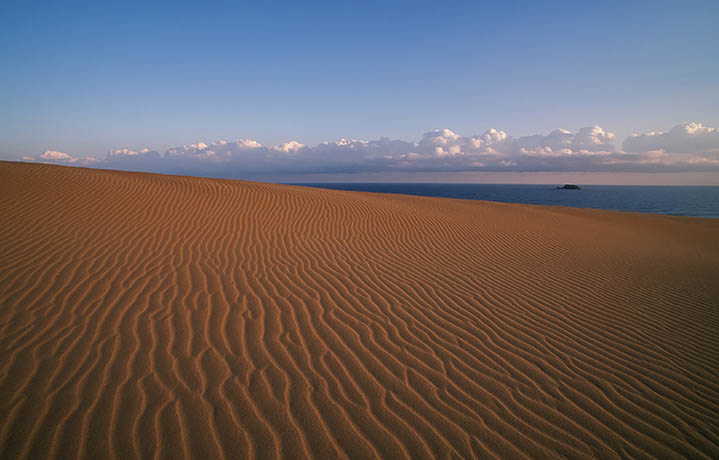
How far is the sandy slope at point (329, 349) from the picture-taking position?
A: 7.73ft

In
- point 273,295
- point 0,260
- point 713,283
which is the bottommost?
point 713,283

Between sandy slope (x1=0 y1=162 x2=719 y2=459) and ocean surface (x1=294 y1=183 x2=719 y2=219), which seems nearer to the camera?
sandy slope (x1=0 y1=162 x2=719 y2=459)

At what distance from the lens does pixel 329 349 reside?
11.3 feet

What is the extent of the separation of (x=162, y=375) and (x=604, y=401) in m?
3.95

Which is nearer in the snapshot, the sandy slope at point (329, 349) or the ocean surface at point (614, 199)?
the sandy slope at point (329, 349)

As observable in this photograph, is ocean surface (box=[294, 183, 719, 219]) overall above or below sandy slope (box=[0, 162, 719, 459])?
below

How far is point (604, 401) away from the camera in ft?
9.41

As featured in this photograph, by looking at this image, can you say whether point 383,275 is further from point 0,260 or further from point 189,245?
point 0,260

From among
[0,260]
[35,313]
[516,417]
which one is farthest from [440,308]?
[0,260]

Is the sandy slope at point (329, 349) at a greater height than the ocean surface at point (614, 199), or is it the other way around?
the sandy slope at point (329, 349)

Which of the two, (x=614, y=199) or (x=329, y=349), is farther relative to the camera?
(x=614, y=199)

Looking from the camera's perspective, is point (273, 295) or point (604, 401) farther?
point (273, 295)

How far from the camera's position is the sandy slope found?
2357 mm

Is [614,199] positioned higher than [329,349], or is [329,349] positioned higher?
[329,349]
